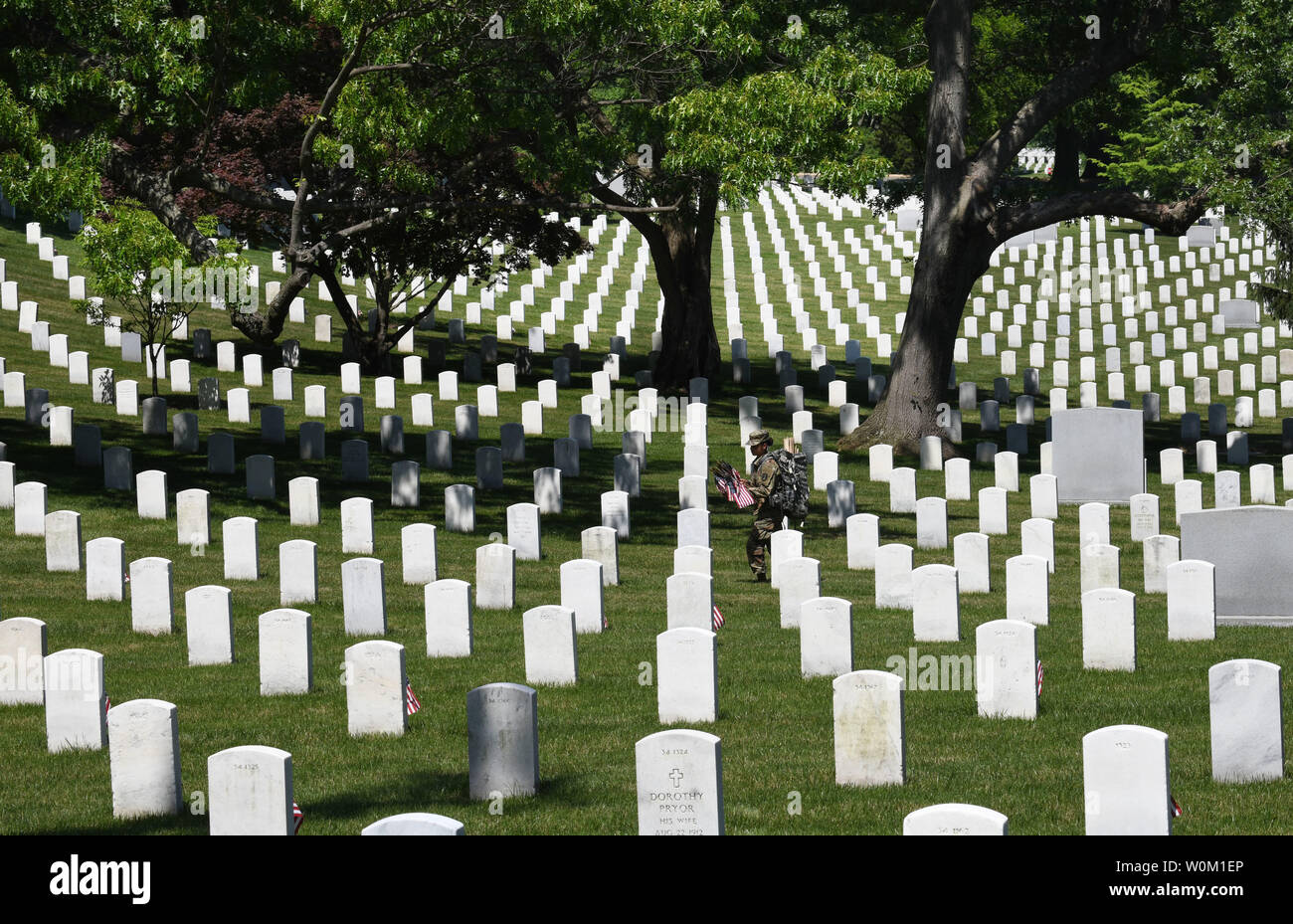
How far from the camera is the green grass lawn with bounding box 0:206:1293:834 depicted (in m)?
9.19

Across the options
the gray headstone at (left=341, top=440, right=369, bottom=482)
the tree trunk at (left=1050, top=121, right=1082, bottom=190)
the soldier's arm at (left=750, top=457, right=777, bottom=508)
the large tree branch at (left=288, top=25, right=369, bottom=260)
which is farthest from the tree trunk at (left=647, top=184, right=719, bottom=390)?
the tree trunk at (left=1050, top=121, right=1082, bottom=190)

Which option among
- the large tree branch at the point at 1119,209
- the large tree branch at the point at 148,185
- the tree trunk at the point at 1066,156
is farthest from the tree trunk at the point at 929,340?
the tree trunk at the point at 1066,156

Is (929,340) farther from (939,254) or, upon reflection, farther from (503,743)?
(503,743)

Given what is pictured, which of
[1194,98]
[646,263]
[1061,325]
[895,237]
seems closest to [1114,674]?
[1061,325]

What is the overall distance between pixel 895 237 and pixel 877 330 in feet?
41.1

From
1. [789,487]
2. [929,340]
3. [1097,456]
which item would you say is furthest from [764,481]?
[929,340]

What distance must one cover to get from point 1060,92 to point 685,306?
800 centimetres

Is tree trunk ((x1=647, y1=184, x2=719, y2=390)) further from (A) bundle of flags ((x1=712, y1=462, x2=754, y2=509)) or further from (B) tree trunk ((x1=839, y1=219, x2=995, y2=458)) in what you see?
(A) bundle of flags ((x1=712, y1=462, x2=754, y2=509))

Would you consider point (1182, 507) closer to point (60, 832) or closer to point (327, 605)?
point (327, 605)

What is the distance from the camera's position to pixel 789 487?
17.4 m

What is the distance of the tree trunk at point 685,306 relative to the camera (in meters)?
31.2

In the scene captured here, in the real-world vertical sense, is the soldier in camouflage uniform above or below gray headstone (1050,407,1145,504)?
below

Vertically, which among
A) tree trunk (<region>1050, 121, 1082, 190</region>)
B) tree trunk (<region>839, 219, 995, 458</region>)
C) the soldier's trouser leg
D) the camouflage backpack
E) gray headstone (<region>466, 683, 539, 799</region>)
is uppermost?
tree trunk (<region>1050, 121, 1082, 190</region>)

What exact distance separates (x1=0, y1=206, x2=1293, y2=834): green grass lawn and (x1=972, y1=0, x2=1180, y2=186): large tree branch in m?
5.38
